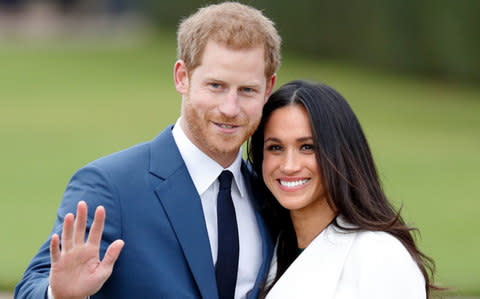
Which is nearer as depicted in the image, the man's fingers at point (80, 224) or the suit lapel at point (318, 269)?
the man's fingers at point (80, 224)

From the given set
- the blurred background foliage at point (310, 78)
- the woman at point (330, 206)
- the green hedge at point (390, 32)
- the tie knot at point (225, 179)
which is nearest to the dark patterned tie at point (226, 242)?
the tie knot at point (225, 179)

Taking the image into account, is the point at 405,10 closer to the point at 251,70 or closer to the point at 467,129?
the point at 467,129

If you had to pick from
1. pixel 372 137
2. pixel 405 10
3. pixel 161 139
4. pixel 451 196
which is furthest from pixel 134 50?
pixel 161 139

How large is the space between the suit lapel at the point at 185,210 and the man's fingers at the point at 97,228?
484mm

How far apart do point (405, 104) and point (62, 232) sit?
18153 millimetres

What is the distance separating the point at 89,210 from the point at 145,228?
259 mm

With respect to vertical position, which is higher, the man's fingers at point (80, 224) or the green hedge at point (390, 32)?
the man's fingers at point (80, 224)

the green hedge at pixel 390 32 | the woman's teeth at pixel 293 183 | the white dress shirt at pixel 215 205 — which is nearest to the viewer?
the white dress shirt at pixel 215 205

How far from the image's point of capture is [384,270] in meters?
3.51

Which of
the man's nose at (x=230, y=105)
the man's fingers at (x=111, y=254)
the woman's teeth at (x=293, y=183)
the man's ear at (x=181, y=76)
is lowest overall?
the man's fingers at (x=111, y=254)

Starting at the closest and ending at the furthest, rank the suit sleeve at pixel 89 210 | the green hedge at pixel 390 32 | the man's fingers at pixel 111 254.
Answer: the man's fingers at pixel 111 254
the suit sleeve at pixel 89 210
the green hedge at pixel 390 32

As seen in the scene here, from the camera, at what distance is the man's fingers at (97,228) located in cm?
307

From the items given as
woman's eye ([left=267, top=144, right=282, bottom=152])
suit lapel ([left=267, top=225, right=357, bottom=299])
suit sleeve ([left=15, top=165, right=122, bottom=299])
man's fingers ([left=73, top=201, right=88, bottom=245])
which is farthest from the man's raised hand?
woman's eye ([left=267, top=144, right=282, bottom=152])

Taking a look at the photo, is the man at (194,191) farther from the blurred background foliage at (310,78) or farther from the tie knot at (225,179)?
the blurred background foliage at (310,78)
